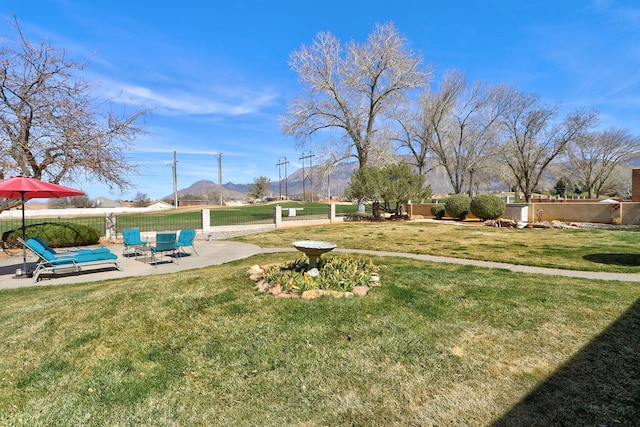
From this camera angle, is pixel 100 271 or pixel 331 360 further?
pixel 100 271

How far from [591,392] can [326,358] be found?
2.45m

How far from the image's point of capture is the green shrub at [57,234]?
39.6 ft

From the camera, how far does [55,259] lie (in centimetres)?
798

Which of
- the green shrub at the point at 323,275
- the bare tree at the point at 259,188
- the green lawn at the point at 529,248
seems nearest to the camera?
the green shrub at the point at 323,275

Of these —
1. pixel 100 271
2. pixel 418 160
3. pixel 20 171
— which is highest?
pixel 418 160

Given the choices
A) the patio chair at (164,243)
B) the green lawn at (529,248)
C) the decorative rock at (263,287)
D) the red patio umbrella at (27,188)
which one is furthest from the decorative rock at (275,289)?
the red patio umbrella at (27,188)

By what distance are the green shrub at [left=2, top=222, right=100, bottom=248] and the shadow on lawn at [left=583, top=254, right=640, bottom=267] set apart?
17832mm

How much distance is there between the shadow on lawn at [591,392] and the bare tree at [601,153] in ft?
151

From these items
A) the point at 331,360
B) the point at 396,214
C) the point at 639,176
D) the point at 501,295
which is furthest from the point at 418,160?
the point at 331,360

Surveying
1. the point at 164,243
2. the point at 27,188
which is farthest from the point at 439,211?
the point at 27,188

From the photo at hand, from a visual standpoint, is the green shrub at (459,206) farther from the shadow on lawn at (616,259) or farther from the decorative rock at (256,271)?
the decorative rock at (256,271)

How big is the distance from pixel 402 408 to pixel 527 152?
3795 centimetres

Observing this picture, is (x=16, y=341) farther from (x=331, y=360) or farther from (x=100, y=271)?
→ (x=100, y=271)

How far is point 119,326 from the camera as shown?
172 inches
